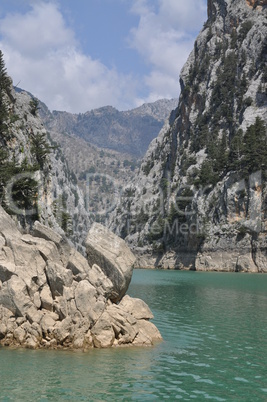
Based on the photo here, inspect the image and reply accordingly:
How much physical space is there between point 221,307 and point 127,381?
76.1 ft

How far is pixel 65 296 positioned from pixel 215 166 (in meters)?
92.5

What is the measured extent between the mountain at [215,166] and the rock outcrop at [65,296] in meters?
74.4

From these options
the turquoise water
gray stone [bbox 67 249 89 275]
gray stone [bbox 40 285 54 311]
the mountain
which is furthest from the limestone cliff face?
the mountain

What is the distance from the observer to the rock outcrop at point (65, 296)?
23375mm

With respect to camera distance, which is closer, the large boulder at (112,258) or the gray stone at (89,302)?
the gray stone at (89,302)

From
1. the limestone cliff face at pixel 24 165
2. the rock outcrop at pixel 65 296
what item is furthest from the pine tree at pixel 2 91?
the rock outcrop at pixel 65 296

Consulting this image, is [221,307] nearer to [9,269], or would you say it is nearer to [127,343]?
[127,343]

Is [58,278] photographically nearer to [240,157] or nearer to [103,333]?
[103,333]

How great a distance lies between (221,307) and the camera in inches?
1555

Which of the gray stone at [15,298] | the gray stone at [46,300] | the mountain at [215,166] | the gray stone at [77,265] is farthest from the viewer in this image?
the mountain at [215,166]

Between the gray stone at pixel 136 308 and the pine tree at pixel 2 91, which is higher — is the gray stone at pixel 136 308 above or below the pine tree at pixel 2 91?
below

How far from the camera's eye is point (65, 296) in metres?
24.7

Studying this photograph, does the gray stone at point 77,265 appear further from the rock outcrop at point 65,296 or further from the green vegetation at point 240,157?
the green vegetation at point 240,157

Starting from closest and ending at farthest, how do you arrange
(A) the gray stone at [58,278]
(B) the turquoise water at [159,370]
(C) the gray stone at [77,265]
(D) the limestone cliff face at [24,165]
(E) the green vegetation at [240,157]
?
(B) the turquoise water at [159,370] < (A) the gray stone at [58,278] < (C) the gray stone at [77,265] < (D) the limestone cliff face at [24,165] < (E) the green vegetation at [240,157]
